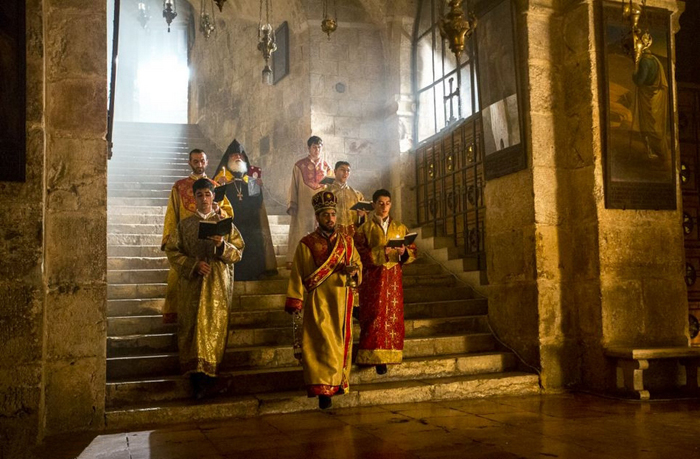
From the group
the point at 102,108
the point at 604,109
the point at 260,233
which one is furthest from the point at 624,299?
the point at 102,108

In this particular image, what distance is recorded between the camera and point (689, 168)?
27.0 ft

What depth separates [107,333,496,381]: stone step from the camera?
224 inches

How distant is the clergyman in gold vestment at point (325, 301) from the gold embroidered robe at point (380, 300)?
54 centimetres

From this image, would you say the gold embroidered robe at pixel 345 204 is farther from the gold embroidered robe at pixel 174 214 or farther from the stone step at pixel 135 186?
the stone step at pixel 135 186

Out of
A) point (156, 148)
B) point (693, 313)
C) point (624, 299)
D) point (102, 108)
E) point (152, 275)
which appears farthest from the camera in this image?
point (156, 148)

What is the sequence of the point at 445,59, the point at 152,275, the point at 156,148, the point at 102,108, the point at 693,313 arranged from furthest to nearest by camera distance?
1. the point at 156,148
2. the point at 445,59
3. the point at 693,313
4. the point at 152,275
5. the point at 102,108

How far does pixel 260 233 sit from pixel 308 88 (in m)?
4.04

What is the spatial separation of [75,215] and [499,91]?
13.7 ft

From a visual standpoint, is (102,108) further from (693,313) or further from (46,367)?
(693,313)

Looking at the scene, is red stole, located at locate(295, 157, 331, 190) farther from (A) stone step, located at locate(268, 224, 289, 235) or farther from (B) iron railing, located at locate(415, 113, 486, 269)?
(B) iron railing, located at locate(415, 113, 486, 269)

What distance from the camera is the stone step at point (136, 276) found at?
740cm

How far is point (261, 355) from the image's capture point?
6074mm

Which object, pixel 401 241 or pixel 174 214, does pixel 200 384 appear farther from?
pixel 401 241

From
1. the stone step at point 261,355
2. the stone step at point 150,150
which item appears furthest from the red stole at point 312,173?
the stone step at point 150,150
